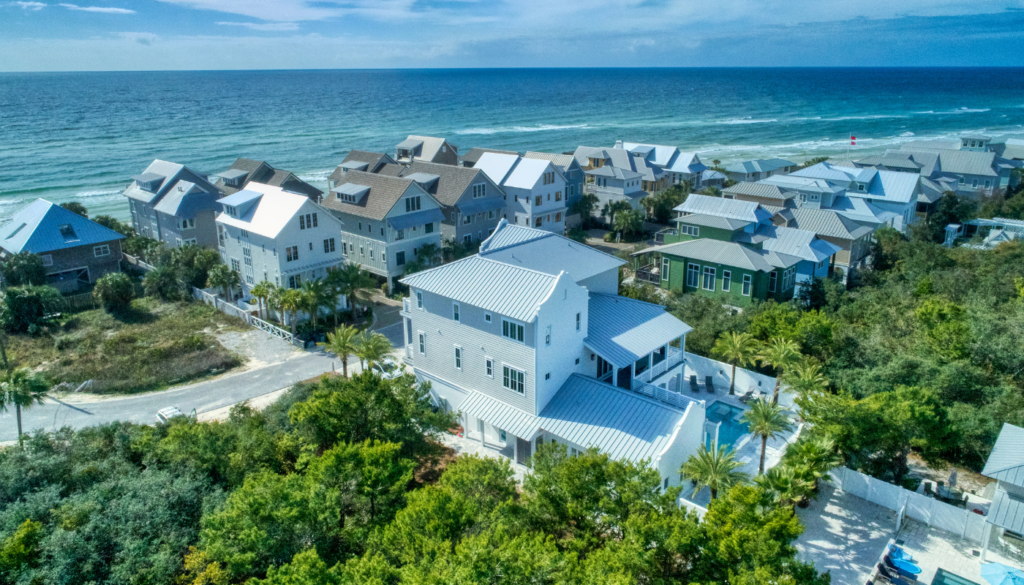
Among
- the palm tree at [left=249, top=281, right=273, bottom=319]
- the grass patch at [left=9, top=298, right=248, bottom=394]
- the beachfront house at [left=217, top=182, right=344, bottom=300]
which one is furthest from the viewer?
the beachfront house at [left=217, top=182, right=344, bottom=300]

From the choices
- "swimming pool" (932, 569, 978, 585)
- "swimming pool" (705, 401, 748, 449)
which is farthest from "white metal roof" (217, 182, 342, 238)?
"swimming pool" (932, 569, 978, 585)

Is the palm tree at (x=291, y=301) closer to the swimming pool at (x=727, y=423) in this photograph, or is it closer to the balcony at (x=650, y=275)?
the swimming pool at (x=727, y=423)

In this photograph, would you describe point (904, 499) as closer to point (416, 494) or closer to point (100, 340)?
point (416, 494)

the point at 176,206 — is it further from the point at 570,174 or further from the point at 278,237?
the point at 570,174

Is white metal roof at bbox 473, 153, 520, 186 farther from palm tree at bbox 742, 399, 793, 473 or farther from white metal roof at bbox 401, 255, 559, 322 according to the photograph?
palm tree at bbox 742, 399, 793, 473

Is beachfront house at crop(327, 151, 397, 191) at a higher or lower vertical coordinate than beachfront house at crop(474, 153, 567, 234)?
higher

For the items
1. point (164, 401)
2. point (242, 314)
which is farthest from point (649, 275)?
point (164, 401)
